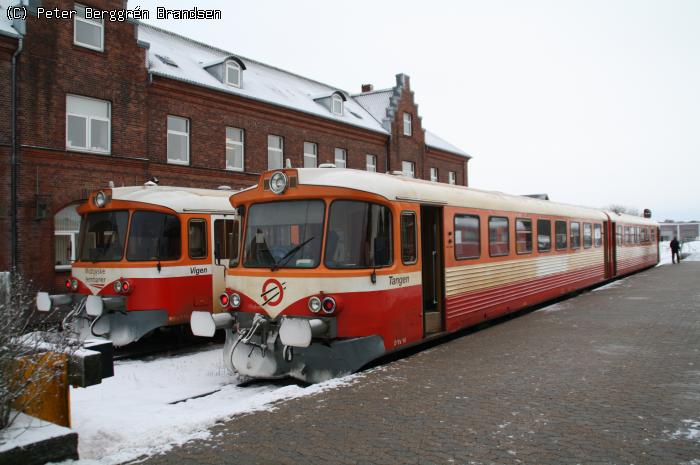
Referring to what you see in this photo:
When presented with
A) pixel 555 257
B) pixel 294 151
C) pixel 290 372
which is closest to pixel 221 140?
pixel 294 151

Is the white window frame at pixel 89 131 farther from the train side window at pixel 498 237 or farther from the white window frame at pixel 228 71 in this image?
the train side window at pixel 498 237

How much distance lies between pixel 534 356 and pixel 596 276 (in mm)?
12030

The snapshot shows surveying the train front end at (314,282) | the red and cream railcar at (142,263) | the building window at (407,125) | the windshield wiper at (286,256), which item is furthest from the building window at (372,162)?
the windshield wiper at (286,256)

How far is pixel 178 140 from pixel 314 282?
551 inches

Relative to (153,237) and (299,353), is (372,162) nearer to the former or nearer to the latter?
(153,237)

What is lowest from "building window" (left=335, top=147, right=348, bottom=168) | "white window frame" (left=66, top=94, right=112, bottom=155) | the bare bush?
the bare bush

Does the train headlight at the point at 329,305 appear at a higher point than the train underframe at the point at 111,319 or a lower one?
higher

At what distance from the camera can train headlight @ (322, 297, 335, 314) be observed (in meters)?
7.22

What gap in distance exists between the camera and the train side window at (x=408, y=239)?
827 cm

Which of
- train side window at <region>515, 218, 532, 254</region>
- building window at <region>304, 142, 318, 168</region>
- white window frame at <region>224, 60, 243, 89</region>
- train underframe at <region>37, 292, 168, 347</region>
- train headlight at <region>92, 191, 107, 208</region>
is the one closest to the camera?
train underframe at <region>37, 292, 168, 347</region>

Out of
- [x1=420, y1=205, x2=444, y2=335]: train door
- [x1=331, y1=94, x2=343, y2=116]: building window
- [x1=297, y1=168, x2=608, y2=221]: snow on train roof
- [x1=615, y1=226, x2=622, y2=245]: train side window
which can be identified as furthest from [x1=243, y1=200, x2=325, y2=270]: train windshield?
[x1=331, y1=94, x2=343, y2=116]: building window

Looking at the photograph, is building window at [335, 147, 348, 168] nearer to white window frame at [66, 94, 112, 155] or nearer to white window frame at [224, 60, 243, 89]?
white window frame at [224, 60, 243, 89]

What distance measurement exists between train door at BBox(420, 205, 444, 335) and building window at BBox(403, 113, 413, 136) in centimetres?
2231

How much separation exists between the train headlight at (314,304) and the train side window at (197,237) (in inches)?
178
